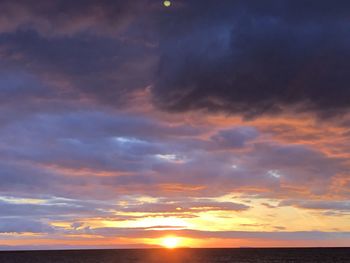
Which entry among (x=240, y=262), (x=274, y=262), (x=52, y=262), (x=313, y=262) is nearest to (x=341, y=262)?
(x=313, y=262)

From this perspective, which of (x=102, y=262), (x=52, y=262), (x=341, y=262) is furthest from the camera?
(x=52, y=262)

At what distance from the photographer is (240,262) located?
498 feet

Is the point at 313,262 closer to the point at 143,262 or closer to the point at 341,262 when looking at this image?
the point at 341,262

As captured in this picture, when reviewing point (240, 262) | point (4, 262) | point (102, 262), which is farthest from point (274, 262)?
point (4, 262)

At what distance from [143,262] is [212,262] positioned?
21758 millimetres

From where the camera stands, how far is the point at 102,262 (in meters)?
160

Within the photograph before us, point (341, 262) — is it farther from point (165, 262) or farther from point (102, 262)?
point (102, 262)

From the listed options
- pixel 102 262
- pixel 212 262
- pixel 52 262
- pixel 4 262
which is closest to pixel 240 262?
pixel 212 262

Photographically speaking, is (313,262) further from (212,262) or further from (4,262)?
(4,262)

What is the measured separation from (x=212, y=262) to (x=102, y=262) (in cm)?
3620

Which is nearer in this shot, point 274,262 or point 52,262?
point 274,262

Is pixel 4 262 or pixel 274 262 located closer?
pixel 274 262

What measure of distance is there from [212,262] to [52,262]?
57275mm

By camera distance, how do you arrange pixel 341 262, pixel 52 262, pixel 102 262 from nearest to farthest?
1. pixel 341 262
2. pixel 102 262
3. pixel 52 262
